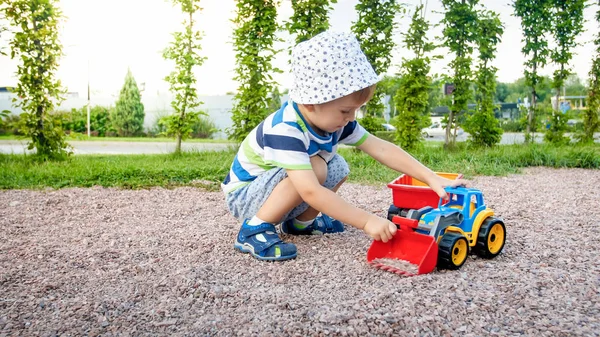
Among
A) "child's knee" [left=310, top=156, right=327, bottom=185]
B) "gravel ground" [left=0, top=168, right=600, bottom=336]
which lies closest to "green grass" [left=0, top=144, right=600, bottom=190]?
"gravel ground" [left=0, top=168, right=600, bottom=336]

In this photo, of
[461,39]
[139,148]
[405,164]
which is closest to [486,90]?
[461,39]

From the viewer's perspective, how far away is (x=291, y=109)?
8.29ft

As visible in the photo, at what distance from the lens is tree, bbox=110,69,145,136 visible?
17.9 metres

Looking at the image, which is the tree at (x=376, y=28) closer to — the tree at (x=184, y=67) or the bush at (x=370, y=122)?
the bush at (x=370, y=122)

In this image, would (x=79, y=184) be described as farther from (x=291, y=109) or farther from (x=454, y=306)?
(x=454, y=306)

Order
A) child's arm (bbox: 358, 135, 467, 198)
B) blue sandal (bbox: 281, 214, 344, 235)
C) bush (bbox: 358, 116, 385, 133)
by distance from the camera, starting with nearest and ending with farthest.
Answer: child's arm (bbox: 358, 135, 467, 198) → blue sandal (bbox: 281, 214, 344, 235) → bush (bbox: 358, 116, 385, 133)

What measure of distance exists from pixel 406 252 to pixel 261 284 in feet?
2.50

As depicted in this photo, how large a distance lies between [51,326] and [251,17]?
19.6 feet

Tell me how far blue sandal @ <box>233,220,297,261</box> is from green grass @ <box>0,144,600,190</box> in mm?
2188

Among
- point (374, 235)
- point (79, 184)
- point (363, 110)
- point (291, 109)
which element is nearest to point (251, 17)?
point (363, 110)

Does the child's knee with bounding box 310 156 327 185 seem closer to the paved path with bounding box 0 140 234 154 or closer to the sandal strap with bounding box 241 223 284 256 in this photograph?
the sandal strap with bounding box 241 223 284 256

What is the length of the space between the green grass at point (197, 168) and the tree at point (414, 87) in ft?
1.15

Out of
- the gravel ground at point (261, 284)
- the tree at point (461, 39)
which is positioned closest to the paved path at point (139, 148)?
the tree at point (461, 39)

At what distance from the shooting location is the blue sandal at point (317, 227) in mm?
3158
